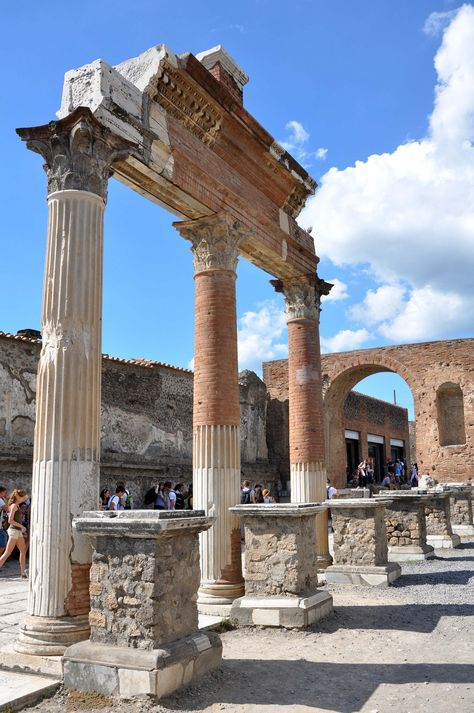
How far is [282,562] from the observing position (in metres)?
6.37

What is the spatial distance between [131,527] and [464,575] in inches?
262

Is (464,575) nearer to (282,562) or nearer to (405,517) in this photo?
(405,517)

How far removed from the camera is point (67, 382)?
201 inches

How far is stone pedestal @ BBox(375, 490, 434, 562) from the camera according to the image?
10742 millimetres

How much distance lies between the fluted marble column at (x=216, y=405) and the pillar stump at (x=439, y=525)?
658 cm

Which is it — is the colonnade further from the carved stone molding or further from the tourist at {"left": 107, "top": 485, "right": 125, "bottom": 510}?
the tourist at {"left": 107, "top": 485, "right": 125, "bottom": 510}

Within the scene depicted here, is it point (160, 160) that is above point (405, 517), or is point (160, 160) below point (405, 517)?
above

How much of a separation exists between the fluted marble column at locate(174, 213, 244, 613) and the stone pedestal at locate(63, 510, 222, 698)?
2555 millimetres

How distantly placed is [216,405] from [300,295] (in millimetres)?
3390

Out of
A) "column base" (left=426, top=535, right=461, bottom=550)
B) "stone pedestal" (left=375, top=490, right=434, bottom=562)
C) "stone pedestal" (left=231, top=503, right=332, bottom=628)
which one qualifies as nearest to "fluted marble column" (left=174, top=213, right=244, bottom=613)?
"stone pedestal" (left=231, top=503, right=332, bottom=628)

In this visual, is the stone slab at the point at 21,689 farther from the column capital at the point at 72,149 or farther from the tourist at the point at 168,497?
the tourist at the point at 168,497

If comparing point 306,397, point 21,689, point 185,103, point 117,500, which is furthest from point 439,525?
point 21,689

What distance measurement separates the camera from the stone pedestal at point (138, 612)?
405 centimetres

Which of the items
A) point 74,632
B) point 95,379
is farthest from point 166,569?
point 95,379
